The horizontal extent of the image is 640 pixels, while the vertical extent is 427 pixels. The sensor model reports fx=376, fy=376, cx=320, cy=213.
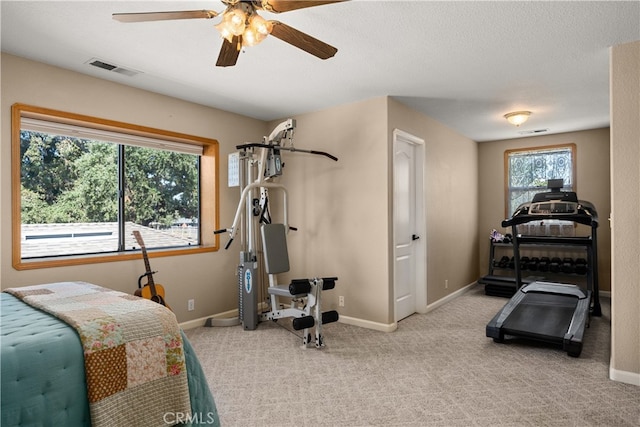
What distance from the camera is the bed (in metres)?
1.31

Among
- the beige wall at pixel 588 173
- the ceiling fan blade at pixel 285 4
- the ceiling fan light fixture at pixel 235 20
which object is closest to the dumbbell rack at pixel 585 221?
the beige wall at pixel 588 173

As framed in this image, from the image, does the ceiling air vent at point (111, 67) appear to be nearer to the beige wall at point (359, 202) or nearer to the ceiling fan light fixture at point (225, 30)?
the ceiling fan light fixture at point (225, 30)

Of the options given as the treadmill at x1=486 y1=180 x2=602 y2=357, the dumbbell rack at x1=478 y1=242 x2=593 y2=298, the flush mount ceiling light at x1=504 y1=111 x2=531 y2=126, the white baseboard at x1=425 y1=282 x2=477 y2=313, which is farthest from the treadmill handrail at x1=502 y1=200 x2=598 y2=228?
the white baseboard at x1=425 y1=282 x2=477 y2=313

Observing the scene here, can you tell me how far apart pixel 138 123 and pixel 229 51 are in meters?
2.04

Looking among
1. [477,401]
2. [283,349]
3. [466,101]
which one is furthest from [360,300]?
[466,101]

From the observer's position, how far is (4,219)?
9.09ft

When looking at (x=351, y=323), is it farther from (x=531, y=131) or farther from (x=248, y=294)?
(x=531, y=131)

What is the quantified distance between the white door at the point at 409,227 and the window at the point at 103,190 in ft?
6.95

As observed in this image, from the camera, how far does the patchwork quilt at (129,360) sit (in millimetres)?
1468

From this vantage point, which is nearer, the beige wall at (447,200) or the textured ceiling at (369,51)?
the textured ceiling at (369,51)

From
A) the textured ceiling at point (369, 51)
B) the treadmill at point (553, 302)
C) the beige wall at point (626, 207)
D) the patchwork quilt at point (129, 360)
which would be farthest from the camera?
the treadmill at point (553, 302)

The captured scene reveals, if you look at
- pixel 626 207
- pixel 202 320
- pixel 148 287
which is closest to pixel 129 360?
pixel 148 287

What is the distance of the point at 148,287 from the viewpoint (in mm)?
3461

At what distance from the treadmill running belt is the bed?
2906mm
